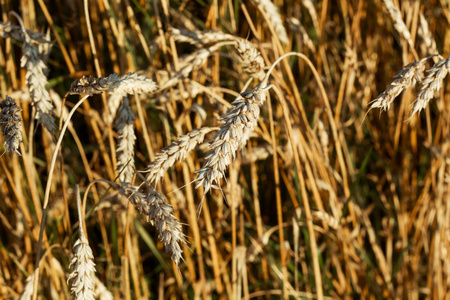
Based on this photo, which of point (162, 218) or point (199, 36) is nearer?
point (162, 218)

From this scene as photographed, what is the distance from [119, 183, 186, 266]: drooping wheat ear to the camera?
544mm

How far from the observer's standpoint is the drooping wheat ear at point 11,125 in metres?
0.54

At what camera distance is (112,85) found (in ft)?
2.00

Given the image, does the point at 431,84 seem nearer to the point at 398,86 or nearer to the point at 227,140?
the point at 398,86

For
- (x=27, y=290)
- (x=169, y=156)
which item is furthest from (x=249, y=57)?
(x=27, y=290)

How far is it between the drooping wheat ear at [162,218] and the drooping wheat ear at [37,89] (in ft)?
0.65

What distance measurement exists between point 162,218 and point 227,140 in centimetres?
15

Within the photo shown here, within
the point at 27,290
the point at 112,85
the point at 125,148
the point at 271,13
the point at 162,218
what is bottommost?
the point at 27,290

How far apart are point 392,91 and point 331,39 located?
1067mm

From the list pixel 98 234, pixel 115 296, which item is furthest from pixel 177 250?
pixel 98 234

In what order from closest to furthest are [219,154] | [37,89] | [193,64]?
[219,154], [37,89], [193,64]

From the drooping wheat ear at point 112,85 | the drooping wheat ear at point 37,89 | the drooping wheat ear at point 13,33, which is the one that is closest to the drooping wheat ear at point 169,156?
the drooping wheat ear at point 112,85

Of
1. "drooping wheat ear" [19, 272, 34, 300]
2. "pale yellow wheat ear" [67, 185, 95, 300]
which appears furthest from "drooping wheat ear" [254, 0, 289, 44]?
"drooping wheat ear" [19, 272, 34, 300]

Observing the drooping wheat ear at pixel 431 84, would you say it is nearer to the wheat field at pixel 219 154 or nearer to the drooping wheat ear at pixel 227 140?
the wheat field at pixel 219 154
